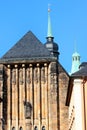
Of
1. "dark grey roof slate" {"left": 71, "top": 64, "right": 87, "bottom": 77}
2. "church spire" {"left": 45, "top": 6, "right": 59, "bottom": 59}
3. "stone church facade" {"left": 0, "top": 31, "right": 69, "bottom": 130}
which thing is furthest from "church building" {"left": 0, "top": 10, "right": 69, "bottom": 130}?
"dark grey roof slate" {"left": 71, "top": 64, "right": 87, "bottom": 77}

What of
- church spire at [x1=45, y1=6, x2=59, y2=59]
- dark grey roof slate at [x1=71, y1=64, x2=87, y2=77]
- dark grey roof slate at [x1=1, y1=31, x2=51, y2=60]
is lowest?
dark grey roof slate at [x1=71, y1=64, x2=87, y2=77]

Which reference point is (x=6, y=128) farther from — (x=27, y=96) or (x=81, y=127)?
(x=81, y=127)

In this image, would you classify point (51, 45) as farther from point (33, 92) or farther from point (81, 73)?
point (81, 73)

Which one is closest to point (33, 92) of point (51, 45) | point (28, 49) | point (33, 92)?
point (33, 92)

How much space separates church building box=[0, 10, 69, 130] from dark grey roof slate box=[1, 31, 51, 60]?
8cm

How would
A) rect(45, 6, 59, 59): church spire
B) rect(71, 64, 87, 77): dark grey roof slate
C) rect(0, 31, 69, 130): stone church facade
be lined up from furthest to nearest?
rect(45, 6, 59, 59): church spire → rect(0, 31, 69, 130): stone church facade → rect(71, 64, 87, 77): dark grey roof slate

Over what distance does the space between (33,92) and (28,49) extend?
175 inches

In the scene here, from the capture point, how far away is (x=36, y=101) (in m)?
52.7

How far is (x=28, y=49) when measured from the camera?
55594 mm

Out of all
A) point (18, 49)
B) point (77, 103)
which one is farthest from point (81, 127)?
point (18, 49)

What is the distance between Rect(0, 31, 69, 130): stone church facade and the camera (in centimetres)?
5197

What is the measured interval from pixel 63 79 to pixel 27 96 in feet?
10.4

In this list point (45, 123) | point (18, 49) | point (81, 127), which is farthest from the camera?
point (18, 49)

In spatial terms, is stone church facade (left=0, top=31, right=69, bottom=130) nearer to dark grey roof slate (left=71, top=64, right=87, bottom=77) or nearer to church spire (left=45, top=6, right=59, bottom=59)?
church spire (left=45, top=6, right=59, bottom=59)
